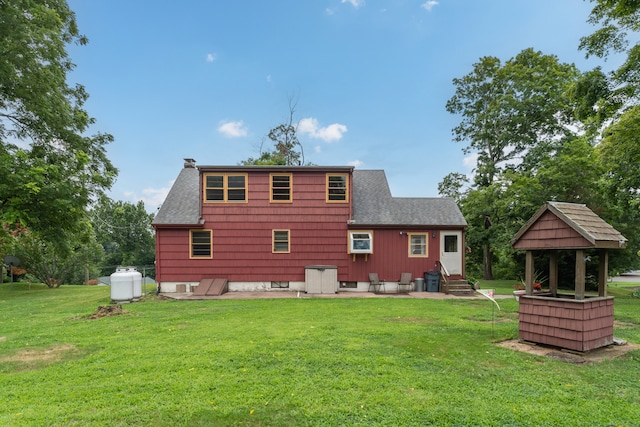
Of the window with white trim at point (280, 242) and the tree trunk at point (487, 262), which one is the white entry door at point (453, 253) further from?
the tree trunk at point (487, 262)

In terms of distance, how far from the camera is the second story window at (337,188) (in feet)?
45.0

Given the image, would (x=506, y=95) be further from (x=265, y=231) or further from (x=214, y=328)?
(x=214, y=328)

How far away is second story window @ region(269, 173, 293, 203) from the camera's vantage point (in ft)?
44.9

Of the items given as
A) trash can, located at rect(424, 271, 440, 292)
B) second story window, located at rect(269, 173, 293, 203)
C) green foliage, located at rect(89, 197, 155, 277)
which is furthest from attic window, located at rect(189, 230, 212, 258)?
green foliage, located at rect(89, 197, 155, 277)

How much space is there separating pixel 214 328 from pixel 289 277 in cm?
660

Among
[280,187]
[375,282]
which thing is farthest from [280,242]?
[375,282]

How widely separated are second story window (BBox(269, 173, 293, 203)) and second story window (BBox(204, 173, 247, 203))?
1137 mm

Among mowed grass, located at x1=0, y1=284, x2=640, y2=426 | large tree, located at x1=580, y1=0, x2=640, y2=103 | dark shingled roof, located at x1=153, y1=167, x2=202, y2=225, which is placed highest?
large tree, located at x1=580, y1=0, x2=640, y2=103

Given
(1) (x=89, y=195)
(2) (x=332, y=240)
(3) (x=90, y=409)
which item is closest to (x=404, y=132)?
(2) (x=332, y=240)

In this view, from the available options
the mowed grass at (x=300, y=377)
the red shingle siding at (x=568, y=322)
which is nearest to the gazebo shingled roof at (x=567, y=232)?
the red shingle siding at (x=568, y=322)

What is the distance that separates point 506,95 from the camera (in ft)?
68.8

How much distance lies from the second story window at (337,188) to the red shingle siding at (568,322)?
28.1 feet

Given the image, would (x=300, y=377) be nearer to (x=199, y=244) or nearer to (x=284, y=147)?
(x=199, y=244)

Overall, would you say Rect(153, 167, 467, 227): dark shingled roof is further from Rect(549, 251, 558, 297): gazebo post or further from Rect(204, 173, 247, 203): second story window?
Rect(549, 251, 558, 297): gazebo post
